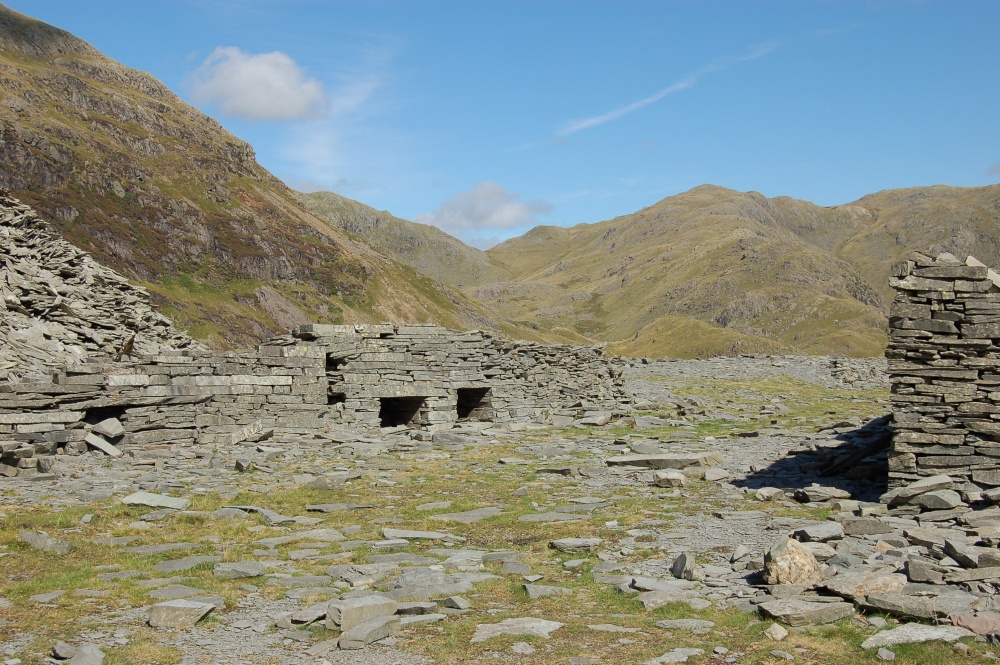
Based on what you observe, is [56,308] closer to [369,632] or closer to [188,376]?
[188,376]

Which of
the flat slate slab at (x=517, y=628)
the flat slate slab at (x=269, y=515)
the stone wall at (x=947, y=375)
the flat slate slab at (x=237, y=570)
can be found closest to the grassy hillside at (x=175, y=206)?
the flat slate slab at (x=269, y=515)

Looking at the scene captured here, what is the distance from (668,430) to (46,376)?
16.6 metres

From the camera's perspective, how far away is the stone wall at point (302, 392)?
19172 mm

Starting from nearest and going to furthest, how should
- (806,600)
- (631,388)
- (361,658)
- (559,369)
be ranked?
(361,658) → (806,600) → (559,369) → (631,388)

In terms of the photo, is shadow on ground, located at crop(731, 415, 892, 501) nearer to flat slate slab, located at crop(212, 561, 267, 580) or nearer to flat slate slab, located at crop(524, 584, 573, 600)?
flat slate slab, located at crop(524, 584, 573, 600)

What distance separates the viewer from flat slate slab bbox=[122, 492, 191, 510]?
1445 centimetres

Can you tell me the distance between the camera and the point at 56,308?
22594mm

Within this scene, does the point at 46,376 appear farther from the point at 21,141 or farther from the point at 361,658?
the point at 21,141

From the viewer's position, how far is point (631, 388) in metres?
37.8

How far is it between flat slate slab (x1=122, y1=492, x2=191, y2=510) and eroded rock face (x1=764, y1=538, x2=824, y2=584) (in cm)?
986

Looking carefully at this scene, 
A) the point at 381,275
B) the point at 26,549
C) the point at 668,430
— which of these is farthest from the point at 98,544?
the point at 381,275

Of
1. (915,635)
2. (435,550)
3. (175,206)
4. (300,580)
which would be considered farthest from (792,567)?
(175,206)

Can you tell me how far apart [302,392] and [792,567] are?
16838mm

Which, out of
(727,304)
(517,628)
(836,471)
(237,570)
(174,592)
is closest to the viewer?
(517,628)
